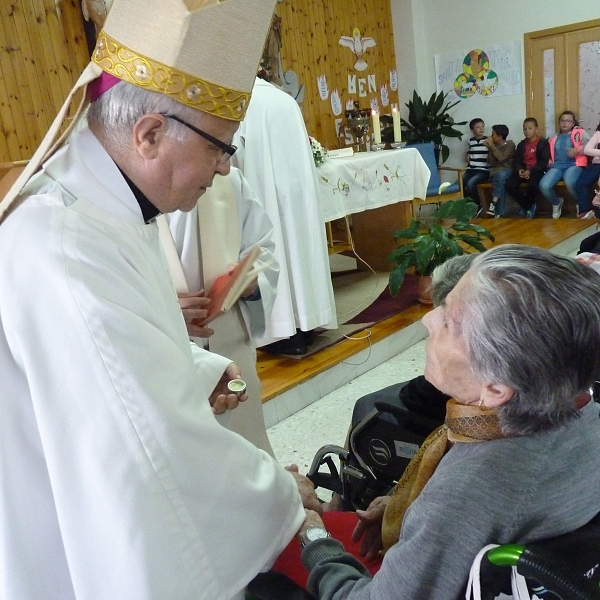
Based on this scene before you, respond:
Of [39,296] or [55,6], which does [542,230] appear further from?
[39,296]

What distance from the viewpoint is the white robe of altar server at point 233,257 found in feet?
6.36

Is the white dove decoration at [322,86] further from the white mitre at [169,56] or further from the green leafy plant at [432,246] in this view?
the white mitre at [169,56]

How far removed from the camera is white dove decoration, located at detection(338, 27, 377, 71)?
7.47 m

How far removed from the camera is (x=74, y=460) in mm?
918

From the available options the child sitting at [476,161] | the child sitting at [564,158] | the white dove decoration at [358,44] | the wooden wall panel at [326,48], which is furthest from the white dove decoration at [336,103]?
the child sitting at [564,158]

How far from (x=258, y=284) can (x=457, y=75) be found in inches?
280

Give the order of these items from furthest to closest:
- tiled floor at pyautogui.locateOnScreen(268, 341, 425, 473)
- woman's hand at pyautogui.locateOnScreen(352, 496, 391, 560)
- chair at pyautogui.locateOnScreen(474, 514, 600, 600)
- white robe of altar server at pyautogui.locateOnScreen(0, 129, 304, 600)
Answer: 1. tiled floor at pyautogui.locateOnScreen(268, 341, 425, 473)
2. woman's hand at pyautogui.locateOnScreen(352, 496, 391, 560)
3. white robe of altar server at pyautogui.locateOnScreen(0, 129, 304, 600)
4. chair at pyautogui.locateOnScreen(474, 514, 600, 600)

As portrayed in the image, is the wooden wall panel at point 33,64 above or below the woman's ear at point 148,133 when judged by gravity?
above

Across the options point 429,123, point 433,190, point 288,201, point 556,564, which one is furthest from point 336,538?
point 429,123

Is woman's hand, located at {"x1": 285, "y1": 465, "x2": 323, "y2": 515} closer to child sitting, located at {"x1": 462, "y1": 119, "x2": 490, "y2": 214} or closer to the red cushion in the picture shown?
the red cushion

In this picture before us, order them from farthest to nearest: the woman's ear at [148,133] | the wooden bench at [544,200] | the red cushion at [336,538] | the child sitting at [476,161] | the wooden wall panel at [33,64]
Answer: the child sitting at [476,161] < the wooden bench at [544,200] < the wooden wall panel at [33,64] < the red cushion at [336,538] < the woman's ear at [148,133]

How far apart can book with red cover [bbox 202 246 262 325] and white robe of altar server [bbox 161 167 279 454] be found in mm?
128

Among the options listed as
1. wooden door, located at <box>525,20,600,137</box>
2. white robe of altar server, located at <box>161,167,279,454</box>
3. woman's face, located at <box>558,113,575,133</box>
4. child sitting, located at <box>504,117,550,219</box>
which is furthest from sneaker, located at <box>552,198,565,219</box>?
white robe of altar server, located at <box>161,167,279,454</box>

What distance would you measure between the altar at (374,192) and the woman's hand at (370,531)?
99.4 inches
